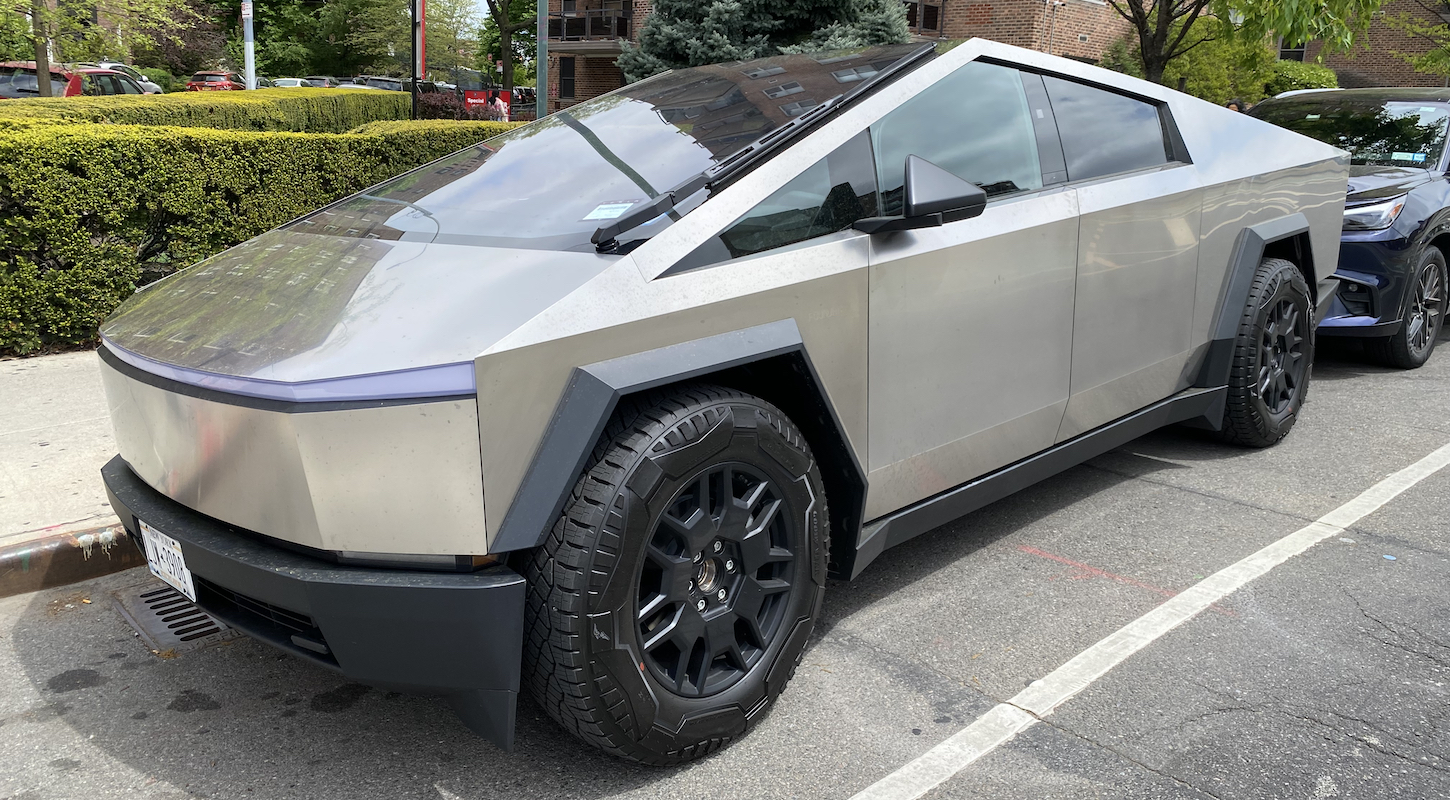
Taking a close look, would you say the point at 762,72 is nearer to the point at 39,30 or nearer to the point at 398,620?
the point at 398,620

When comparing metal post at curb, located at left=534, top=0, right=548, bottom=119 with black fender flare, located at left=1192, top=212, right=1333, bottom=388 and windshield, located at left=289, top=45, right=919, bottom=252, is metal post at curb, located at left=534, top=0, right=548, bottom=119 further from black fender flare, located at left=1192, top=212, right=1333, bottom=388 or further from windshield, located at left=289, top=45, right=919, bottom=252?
black fender flare, located at left=1192, top=212, right=1333, bottom=388

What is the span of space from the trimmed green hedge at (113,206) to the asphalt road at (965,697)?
10.2ft

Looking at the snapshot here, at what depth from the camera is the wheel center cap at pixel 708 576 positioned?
8.63 feet

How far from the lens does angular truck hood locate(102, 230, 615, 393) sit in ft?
7.47

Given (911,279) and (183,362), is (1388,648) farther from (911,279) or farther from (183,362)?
(183,362)

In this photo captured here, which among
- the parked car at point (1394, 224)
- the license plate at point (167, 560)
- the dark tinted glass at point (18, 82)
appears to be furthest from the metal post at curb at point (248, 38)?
the license plate at point (167, 560)

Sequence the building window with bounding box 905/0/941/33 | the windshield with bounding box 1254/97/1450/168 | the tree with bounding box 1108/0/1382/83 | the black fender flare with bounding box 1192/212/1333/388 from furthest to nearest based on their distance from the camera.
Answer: the building window with bounding box 905/0/941/33, the tree with bounding box 1108/0/1382/83, the windshield with bounding box 1254/97/1450/168, the black fender flare with bounding box 1192/212/1333/388

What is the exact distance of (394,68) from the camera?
5506cm

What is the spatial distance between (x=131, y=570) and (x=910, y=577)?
2.77m

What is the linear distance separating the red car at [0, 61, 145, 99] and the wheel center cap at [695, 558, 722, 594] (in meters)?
17.0

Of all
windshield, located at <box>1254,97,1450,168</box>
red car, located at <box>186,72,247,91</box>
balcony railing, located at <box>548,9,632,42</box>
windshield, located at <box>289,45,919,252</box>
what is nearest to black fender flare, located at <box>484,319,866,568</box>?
windshield, located at <box>289,45,919,252</box>

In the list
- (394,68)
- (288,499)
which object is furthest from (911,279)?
(394,68)

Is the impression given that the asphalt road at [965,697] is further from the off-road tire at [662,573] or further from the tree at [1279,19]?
the tree at [1279,19]

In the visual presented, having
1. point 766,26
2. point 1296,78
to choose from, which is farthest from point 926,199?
point 1296,78
